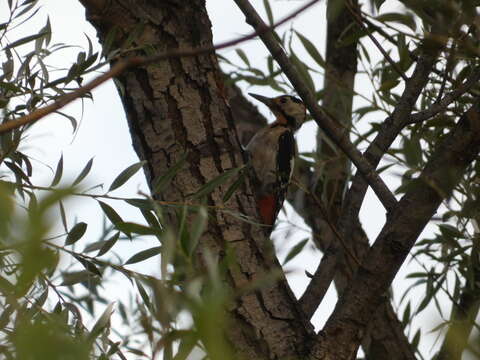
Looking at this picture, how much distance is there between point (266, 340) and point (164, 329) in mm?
1253

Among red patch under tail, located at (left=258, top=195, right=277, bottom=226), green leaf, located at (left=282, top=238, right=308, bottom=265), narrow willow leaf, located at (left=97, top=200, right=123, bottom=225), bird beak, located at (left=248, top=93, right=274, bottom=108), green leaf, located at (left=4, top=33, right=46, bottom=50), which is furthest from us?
bird beak, located at (left=248, top=93, right=274, bottom=108)

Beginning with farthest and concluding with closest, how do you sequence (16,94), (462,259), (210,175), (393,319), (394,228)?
(393,319), (462,259), (210,175), (394,228), (16,94)

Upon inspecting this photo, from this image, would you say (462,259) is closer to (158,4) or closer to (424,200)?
(424,200)

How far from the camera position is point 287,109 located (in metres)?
5.39

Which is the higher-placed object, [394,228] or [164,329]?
[394,228]

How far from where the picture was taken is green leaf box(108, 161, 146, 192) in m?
1.63

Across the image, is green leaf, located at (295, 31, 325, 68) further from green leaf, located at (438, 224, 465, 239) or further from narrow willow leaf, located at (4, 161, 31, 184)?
narrow willow leaf, located at (4, 161, 31, 184)

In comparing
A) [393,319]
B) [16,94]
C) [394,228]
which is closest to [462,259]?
[393,319]

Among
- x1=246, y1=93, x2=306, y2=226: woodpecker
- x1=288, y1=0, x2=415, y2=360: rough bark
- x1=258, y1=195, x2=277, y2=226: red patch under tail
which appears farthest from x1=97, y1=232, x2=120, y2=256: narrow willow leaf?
x1=258, y1=195, x2=277, y2=226: red patch under tail

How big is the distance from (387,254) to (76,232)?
34.6 inches

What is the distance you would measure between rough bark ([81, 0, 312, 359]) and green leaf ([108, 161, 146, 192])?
1.69 feet

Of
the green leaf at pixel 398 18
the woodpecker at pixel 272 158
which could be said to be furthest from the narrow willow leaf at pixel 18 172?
the woodpecker at pixel 272 158

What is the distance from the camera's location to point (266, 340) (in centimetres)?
200

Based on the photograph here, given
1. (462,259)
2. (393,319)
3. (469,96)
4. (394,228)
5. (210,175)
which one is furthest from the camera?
(393,319)
